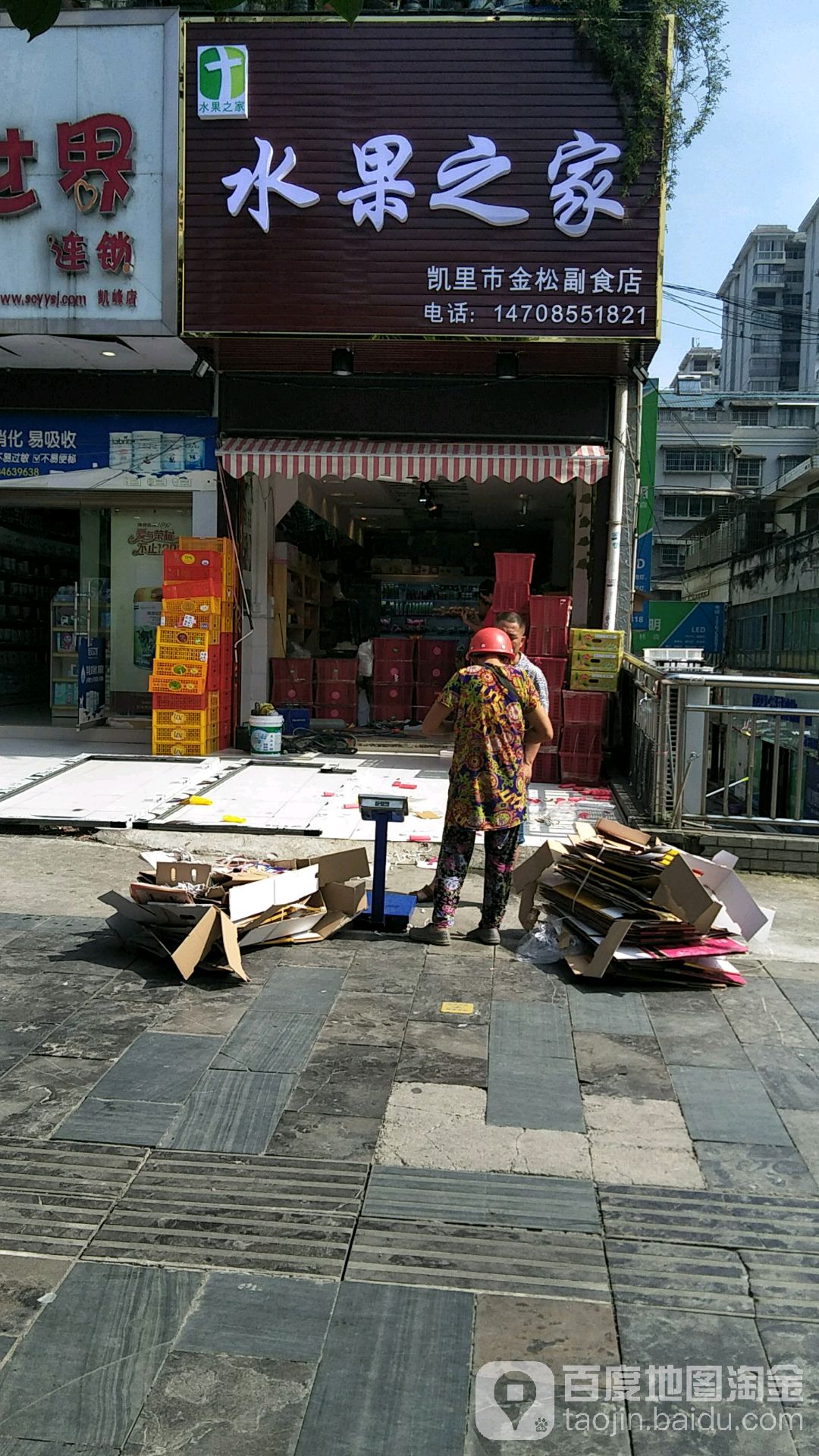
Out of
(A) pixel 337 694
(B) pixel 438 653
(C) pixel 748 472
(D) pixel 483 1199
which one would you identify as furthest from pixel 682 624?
(D) pixel 483 1199

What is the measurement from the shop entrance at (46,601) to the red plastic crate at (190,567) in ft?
7.36

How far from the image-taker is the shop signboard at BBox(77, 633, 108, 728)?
563 inches

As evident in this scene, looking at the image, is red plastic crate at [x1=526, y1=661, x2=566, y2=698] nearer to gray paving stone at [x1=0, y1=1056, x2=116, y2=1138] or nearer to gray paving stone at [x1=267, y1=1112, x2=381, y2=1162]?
gray paving stone at [x1=0, y1=1056, x2=116, y2=1138]

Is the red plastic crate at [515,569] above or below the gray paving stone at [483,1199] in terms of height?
above

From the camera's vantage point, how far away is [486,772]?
6156 mm

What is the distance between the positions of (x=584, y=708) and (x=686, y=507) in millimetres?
65822

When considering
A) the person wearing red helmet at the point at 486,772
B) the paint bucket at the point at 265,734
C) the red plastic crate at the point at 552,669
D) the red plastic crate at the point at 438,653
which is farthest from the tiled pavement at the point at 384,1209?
the red plastic crate at the point at 438,653

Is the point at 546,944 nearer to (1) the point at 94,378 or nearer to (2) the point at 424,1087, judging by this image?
(2) the point at 424,1087

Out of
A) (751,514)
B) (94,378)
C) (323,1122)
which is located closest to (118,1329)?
(323,1122)

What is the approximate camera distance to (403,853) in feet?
28.7

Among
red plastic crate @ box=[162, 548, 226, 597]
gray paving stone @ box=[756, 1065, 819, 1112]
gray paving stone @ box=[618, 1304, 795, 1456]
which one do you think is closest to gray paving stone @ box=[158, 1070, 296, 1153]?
gray paving stone @ box=[618, 1304, 795, 1456]

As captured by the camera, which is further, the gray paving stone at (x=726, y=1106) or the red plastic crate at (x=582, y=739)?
the red plastic crate at (x=582, y=739)

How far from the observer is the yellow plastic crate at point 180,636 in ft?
41.7

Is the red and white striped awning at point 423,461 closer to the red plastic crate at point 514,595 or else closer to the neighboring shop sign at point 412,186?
the red plastic crate at point 514,595
